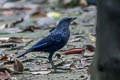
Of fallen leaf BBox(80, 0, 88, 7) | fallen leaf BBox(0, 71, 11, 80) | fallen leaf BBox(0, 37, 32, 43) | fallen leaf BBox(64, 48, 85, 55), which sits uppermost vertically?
fallen leaf BBox(80, 0, 88, 7)

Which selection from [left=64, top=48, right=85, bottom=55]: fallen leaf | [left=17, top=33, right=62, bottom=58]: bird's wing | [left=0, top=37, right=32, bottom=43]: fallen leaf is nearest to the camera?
[left=17, top=33, right=62, bottom=58]: bird's wing

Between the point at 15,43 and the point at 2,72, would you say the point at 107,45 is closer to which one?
the point at 2,72

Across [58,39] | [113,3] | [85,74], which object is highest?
[113,3]

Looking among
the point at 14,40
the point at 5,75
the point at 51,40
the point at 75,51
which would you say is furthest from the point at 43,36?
the point at 5,75

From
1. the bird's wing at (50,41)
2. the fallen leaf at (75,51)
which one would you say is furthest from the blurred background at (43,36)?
the bird's wing at (50,41)

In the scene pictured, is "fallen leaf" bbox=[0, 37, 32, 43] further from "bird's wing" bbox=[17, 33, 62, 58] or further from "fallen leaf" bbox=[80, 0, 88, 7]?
"fallen leaf" bbox=[80, 0, 88, 7]

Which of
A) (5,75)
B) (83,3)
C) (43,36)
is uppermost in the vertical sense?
(83,3)

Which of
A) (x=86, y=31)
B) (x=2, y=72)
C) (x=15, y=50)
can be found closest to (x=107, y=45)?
(x=2, y=72)

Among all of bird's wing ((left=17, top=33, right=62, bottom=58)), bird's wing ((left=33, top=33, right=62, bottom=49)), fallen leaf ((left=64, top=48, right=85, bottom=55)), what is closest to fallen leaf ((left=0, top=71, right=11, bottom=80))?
bird's wing ((left=17, top=33, right=62, bottom=58))

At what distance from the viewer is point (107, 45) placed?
2949 millimetres

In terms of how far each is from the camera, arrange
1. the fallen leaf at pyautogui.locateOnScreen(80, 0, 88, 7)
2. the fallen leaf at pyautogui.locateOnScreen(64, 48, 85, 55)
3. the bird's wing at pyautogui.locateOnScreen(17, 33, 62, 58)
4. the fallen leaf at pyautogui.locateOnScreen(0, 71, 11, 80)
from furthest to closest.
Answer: the fallen leaf at pyautogui.locateOnScreen(80, 0, 88, 7), the fallen leaf at pyautogui.locateOnScreen(64, 48, 85, 55), the bird's wing at pyautogui.locateOnScreen(17, 33, 62, 58), the fallen leaf at pyautogui.locateOnScreen(0, 71, 11, 80)

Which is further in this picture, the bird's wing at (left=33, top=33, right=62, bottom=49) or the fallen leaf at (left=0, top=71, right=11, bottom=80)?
the bird's wing at (left=33, top=33, right=62, bottom=49)

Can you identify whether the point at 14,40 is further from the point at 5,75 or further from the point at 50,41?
the point at 5,75

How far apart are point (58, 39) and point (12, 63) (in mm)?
852
